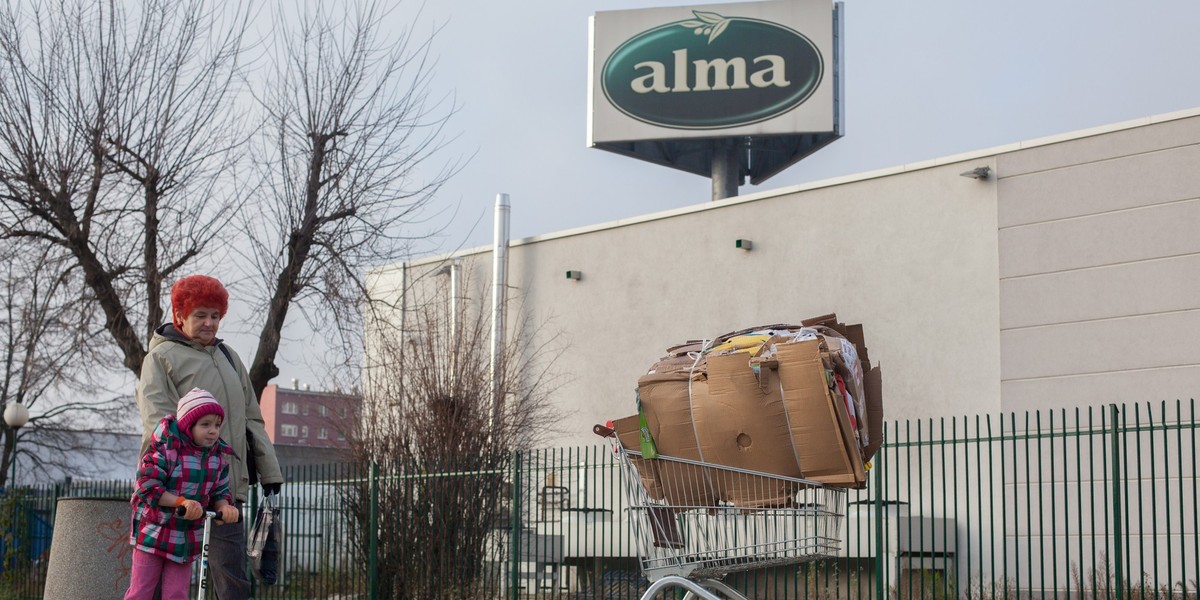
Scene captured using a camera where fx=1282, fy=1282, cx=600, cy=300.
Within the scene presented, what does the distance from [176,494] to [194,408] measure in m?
0.43

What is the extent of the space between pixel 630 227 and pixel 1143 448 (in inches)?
416

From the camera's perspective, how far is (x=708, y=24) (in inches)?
1126

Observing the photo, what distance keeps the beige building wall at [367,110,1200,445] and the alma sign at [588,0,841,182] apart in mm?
4653

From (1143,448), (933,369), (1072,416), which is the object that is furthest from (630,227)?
(1143,448)

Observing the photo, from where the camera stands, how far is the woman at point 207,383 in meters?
6.33

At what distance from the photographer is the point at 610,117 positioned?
28.5m

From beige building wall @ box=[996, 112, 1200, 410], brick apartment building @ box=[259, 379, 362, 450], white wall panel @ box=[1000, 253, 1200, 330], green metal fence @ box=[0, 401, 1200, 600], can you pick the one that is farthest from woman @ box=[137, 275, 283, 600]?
brick apartment building @ box=[259, 379, 362, 450]

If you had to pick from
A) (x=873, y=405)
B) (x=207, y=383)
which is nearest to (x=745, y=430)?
(x=873, y=405)

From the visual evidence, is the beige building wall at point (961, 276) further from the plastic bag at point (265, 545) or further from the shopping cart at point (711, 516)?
the shopping cart at point (711, 516)

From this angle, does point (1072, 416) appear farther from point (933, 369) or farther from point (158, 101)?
point (158, 101)

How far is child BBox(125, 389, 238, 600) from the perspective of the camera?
5.99 m

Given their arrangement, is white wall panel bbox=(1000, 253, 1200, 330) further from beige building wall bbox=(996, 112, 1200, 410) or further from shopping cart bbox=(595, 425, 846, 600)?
shopping cart bbox=(595, 425, 846, 600)

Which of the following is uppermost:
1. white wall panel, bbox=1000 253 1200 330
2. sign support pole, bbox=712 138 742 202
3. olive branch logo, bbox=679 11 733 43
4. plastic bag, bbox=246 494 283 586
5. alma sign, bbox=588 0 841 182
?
olive branch logo, bbox=679 11 733 43

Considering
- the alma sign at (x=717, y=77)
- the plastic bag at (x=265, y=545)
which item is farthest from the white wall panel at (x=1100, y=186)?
the plastic bag at (x=265, y=545)
